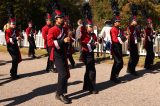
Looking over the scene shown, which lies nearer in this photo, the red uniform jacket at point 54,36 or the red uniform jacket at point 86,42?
the red uniform jacket at point 54,36

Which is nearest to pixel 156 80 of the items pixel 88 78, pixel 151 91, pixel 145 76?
pixel 145 76

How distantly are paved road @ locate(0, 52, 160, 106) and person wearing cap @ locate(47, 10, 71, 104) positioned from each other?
0.29m

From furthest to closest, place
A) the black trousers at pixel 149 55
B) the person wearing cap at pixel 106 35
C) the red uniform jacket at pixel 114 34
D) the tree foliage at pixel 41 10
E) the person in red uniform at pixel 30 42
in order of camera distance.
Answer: the tree foliage at pixel 41 10, the person in red uniform at pixel 30 42, the person wearing cap at pixel 106 35, the black trousers at pixel 149 55, the red uniform jacket at pixel 114 34

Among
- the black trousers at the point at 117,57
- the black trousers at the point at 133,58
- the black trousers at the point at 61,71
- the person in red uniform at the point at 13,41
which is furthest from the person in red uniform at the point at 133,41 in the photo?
the black trousers at the point at 61,71

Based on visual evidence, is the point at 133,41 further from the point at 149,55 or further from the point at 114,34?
the point at 149,55

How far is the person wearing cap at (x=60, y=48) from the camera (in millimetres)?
8656

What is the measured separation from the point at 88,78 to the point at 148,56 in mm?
4500

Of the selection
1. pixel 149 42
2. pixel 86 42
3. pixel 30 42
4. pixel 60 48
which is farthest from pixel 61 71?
pixel 30 42

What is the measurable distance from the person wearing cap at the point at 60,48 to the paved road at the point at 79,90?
0.29m

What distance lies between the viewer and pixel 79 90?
10.0m

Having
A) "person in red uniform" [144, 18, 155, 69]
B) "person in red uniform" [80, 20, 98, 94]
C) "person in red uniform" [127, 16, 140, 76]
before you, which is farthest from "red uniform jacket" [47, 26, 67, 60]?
"person in red uniform" [144, 18, 155, 69]

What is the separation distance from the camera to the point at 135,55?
1253cm

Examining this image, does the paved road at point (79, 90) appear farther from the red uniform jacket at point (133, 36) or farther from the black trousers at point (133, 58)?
the red uniform jacket at point (133, 36)

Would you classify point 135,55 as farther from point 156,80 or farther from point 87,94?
point 87,94
